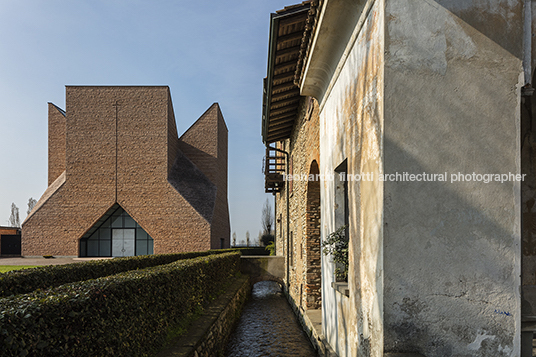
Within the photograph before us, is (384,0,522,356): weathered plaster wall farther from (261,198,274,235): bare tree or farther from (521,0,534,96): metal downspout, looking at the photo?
(261,198,274,235): bare tree

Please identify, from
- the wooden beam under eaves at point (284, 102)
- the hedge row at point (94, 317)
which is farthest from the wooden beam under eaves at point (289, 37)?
the hedge row at point (94, 317)

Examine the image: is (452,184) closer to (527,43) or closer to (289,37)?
(527,43)

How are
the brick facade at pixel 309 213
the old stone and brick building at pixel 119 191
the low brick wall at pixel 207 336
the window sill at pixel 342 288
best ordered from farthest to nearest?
the old stone and brick building at pixel 119 191 < the brick facade at pixel 309 213 < the low brick wall at pixel 207 336 < the window sill at pixel 342 288

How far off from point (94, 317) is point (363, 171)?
2.61 meters

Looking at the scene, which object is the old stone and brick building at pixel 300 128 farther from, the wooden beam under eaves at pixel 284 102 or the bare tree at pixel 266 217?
the bare tree at pixel 266 217

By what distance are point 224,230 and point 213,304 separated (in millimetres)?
24758

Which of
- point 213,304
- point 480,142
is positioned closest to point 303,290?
point 213,304

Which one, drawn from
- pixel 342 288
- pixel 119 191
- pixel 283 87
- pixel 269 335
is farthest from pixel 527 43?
pixel 119 191

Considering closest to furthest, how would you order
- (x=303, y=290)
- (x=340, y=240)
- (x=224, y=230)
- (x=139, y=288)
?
(x=139, y=288) → (x=340, y=240) → (x=303, y=290) → (x=224, y=230)

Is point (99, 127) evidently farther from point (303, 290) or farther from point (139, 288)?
point (139, 288)

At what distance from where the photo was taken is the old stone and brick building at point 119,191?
26.5m

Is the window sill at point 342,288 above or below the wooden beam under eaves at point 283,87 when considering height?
below

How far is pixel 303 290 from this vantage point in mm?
9359

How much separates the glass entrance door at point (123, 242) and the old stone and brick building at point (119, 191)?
2.7 inches
